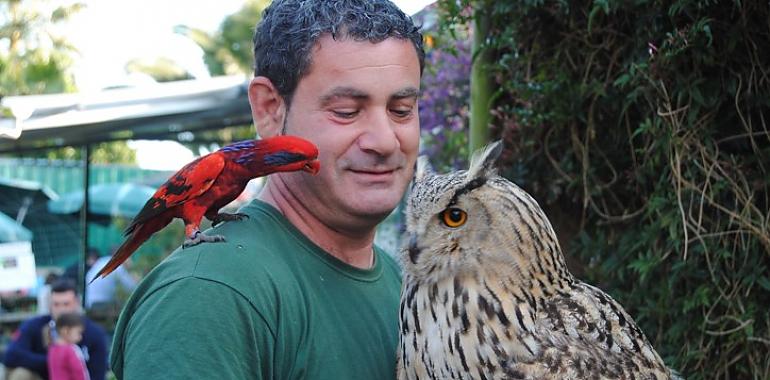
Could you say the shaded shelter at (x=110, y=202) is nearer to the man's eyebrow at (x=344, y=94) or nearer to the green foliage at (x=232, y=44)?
the green foliage at (x=232, y=44)

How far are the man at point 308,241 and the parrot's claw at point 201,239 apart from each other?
3 cm

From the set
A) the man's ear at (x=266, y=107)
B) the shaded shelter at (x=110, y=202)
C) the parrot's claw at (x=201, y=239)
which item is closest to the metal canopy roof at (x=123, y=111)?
the man's ear at (x=266, y=107)

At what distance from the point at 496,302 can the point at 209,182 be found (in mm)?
742

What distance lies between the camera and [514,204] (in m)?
2.06

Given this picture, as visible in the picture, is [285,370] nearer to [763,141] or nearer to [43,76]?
[763,141]

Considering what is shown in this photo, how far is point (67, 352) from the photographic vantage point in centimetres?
666

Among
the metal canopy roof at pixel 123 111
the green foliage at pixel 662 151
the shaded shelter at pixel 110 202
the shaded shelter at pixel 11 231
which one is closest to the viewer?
the green foliage at pixel 662 151

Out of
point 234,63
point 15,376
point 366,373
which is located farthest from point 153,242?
point 366,373

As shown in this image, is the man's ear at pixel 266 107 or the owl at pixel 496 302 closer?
the owl at pixel 496 302

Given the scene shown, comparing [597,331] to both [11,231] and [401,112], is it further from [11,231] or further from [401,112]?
[11,231]

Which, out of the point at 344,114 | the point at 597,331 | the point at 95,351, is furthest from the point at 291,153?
the point at 95,351

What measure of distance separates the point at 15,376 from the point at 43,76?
16044 mm

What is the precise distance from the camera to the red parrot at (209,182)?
6.56ft

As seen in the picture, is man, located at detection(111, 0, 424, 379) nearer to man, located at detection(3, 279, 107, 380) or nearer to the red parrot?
the red parrot
